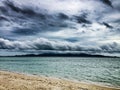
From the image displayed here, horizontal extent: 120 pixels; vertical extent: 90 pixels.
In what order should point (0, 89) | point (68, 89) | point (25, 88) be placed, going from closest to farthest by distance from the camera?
1. point (0, 89)
2. point (25, 88)
3. point (68, 89)

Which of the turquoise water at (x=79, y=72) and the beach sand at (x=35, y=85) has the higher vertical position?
the beach sand at (x=35, y=85)

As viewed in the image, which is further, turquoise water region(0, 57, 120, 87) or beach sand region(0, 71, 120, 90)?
turquoise water region(0, 57, 120, 87)

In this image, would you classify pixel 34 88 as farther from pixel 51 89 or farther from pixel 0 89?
pixel 0 89

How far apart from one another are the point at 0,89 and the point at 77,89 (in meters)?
8.22

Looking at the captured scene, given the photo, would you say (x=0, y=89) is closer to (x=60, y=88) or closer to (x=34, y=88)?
(x=34, y=88)

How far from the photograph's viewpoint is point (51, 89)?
2133 cm

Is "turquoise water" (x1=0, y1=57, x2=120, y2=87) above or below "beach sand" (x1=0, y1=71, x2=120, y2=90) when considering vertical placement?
below

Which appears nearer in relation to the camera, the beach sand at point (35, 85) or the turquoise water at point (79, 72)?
the beach sand at point (35, 85)

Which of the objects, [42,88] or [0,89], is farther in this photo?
[42,88]

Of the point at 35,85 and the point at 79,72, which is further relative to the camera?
the point at 79,72

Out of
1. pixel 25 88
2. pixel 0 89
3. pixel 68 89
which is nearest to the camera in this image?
pixel 0 89

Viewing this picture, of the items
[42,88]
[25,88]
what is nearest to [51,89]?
[42,88]

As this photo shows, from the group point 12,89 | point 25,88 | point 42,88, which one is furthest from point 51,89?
point 12,89

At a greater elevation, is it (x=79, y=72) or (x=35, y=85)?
(x=35, y=85)
